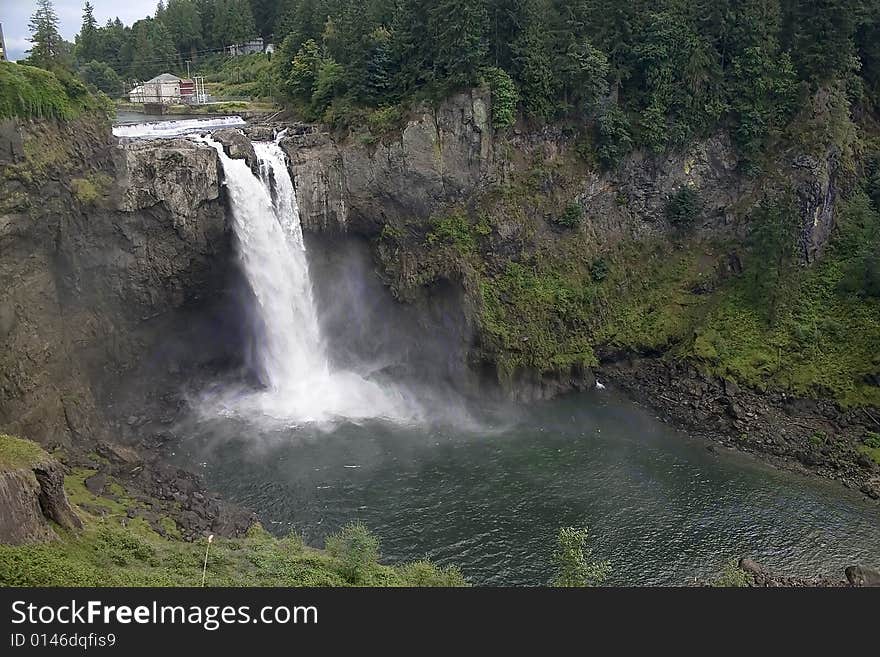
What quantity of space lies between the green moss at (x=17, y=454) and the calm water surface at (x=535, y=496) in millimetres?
9136

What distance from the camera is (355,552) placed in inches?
898

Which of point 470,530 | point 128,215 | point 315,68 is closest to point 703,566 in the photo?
point 470,530

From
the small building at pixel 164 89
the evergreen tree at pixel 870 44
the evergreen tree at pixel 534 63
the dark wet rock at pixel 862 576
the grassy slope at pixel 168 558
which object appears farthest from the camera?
the small building at pixel 164 89

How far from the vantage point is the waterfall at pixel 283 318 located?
36056 mm

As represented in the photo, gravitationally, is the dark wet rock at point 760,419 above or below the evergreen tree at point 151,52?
below

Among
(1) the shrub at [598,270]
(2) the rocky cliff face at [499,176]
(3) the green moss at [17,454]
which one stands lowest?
(3) the green moss at [17,454]

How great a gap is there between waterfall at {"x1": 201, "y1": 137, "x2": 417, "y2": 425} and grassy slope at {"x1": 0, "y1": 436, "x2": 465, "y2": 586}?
10.8 m

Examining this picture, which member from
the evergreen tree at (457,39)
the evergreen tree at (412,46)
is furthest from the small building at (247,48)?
the evergreen tree at (457,39)

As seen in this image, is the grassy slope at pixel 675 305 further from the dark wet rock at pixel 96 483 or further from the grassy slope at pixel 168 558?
the dark wet rock at pixel 96 483

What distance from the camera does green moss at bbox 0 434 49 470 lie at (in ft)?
65.9

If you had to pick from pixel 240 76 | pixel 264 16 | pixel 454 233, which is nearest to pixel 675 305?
pixel 454 233

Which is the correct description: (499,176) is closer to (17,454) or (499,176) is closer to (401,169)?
(401,169)

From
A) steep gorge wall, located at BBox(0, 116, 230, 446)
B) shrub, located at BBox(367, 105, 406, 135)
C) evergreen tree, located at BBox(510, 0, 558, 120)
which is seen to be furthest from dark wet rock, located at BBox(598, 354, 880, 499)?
steep gorge wall, located at BBox(0, 116, 230, 446)

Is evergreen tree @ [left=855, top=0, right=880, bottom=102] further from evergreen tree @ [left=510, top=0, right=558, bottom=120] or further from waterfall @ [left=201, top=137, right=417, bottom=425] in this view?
waterfall @ [left=201, top=137, right=417, bottom=425]
